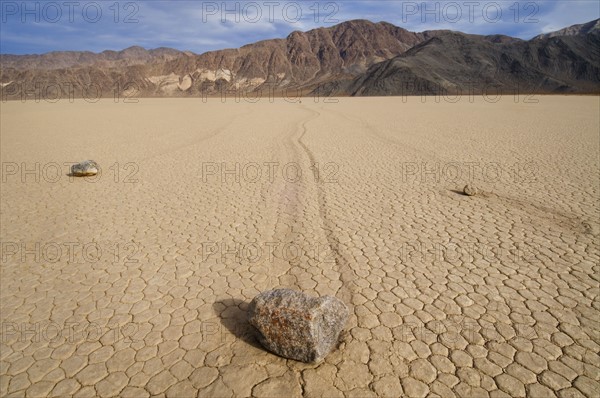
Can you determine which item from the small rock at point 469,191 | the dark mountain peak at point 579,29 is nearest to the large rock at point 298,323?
the small rock at point 469,191

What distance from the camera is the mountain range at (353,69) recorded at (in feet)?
247

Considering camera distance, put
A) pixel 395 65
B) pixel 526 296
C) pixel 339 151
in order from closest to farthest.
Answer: pixel 526 296
pixel 339 151
pixel 395 65

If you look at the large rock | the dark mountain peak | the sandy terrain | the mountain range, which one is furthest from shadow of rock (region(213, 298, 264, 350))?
the dark mountain peak

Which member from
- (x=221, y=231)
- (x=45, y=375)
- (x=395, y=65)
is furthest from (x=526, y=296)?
(x=395, y=65)

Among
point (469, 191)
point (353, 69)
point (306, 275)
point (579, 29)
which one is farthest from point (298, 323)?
point (579, 29)

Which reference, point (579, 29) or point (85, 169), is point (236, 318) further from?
point (579, 29)

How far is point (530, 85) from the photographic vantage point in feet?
255

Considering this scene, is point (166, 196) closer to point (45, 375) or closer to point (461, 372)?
point (45, 375)

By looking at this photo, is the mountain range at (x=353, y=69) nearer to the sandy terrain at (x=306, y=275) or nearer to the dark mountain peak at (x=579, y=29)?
the dark mountain peak at (x=579, y=29)

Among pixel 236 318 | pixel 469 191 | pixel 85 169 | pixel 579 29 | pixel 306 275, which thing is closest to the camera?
pixel 236 318

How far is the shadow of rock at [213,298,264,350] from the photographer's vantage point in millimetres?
3227

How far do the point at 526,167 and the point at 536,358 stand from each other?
8.15 m

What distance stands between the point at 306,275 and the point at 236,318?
1.14m

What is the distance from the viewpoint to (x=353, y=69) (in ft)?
397
